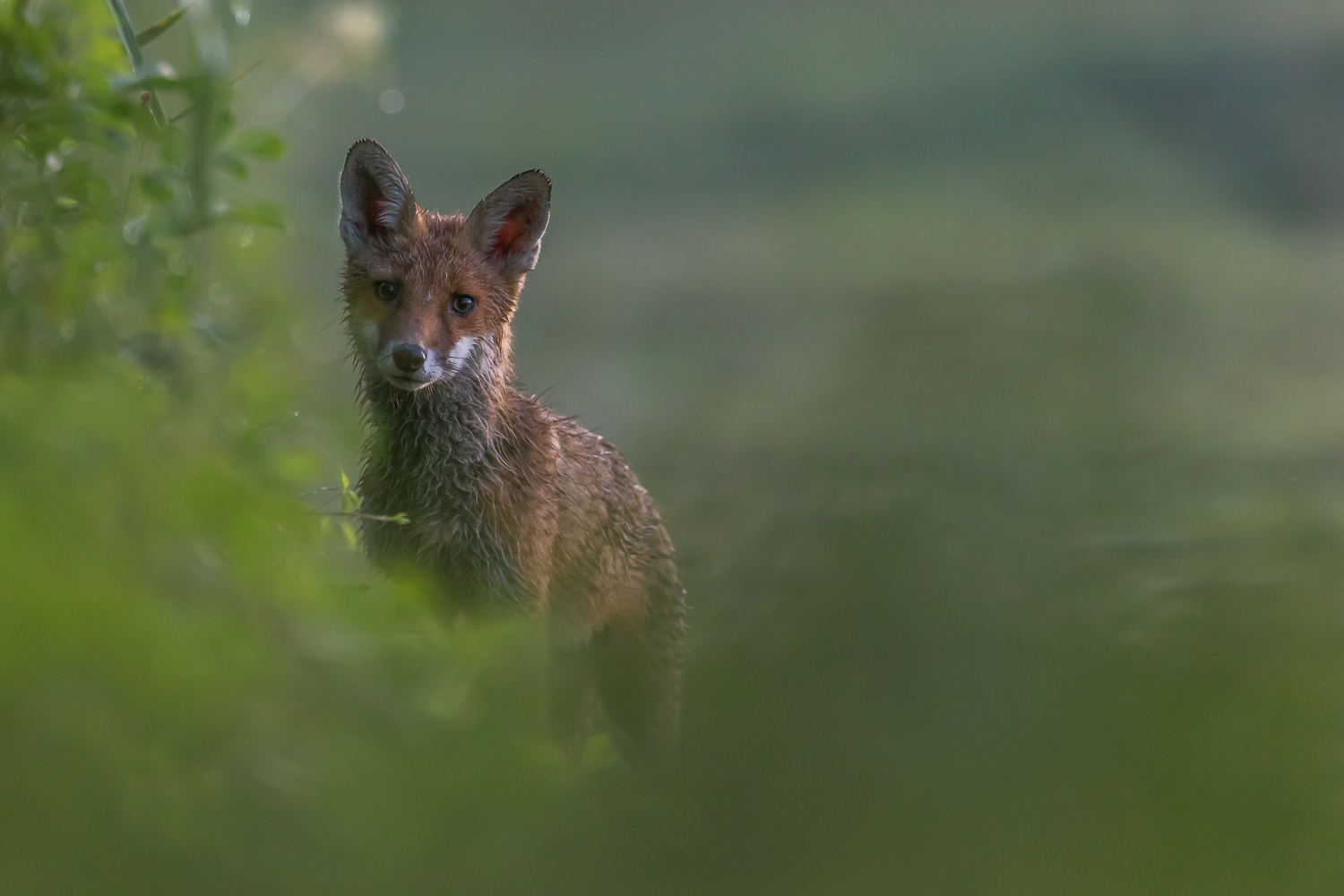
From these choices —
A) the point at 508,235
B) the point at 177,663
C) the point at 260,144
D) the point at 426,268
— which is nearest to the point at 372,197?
the point at 426,268

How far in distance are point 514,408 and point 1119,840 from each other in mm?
2814

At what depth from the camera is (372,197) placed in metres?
3.10

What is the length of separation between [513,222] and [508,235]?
0.16ft

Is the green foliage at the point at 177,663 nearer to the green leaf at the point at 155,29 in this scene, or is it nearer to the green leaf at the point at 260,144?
the green leaf at the point at 260,144

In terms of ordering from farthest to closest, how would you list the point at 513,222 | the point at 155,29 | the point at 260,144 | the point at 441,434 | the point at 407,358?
the point at 513,222, the point at 441,434, the point at 407,358, the point at 155,29, the point at 260,144

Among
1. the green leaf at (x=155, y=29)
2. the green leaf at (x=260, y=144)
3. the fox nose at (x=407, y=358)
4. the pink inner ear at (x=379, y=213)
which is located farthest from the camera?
the pink inner ear at (x=379, y=213)

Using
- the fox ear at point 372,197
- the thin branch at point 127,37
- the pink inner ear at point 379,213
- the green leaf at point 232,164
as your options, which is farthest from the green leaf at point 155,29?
the pink inner ear at point 379,213

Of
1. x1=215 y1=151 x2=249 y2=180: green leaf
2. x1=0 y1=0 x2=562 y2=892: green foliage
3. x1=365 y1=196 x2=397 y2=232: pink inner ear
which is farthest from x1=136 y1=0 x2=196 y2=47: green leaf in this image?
x1=365 y1=196 x2=397 y2=232: pink inner ear

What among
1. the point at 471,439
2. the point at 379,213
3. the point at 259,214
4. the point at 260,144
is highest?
the point at 379,213

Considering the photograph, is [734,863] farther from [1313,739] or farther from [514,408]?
[514,408]

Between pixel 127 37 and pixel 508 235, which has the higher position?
pixel 508 235

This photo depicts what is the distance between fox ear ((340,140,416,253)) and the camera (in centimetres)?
299

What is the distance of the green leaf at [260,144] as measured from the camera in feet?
5.84

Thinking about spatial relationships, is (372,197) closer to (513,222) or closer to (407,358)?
(513,222)
